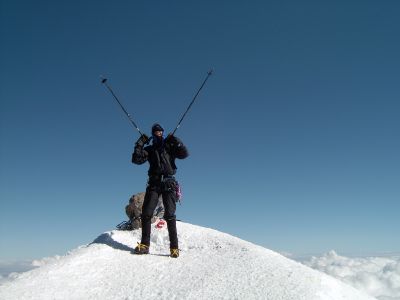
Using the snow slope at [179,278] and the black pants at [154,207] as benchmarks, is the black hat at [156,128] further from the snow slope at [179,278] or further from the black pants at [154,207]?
the snow slope at [179,278]

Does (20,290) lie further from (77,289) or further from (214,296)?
(214,296)

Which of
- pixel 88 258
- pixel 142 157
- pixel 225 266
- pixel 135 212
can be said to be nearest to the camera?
pixel 225 266

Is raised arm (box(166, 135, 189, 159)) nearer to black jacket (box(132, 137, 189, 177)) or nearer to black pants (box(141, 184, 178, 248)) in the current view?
black jacket (box(132, 137, 189, 177))

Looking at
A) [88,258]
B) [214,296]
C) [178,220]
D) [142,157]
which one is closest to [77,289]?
[88,258]

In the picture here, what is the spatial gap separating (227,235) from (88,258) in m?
5.70

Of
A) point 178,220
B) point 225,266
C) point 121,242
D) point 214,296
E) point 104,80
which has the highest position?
point 104,80

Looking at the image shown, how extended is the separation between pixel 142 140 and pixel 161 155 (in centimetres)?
88

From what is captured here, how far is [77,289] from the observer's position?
31.9ft

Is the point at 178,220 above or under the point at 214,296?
above

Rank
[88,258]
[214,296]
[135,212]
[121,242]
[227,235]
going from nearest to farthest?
[214,296] < [88,258] < [121,242] < [227,235] < [135,212]

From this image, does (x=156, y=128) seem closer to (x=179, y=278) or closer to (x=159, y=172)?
(x=159, y=172)

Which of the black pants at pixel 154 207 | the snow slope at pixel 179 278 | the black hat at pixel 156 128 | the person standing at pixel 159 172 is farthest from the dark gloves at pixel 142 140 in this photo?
the snow slope at pixel 179 278

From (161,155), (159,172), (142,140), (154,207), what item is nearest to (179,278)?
(154,207)

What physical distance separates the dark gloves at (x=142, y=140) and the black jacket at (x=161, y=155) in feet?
0.14
